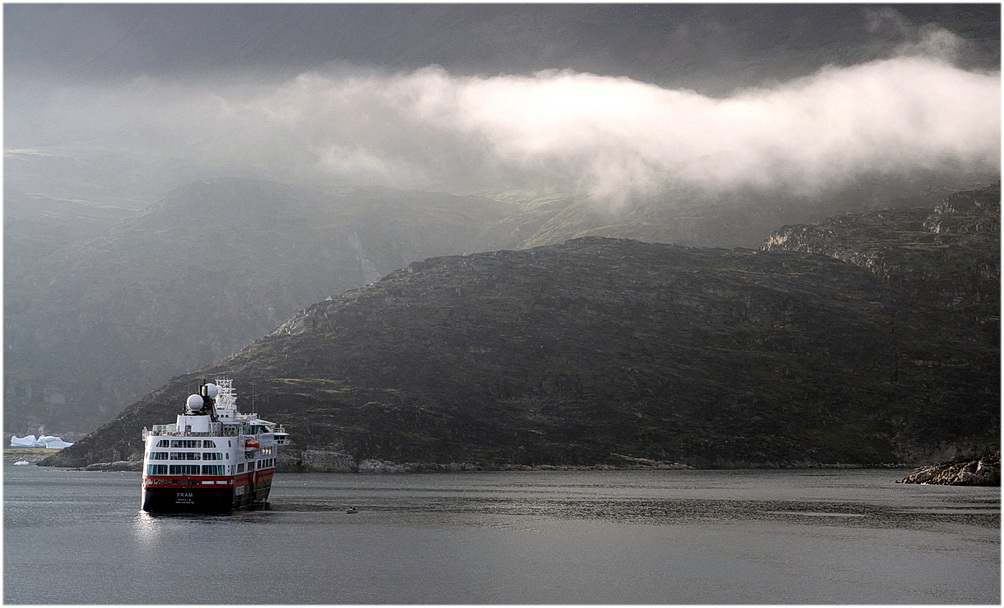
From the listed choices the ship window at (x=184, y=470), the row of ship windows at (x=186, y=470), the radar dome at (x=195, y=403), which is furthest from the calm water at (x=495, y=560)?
the radar dome at (x=195, y=403)

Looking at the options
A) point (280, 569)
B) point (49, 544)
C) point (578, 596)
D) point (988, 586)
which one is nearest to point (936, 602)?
point (988, 586)

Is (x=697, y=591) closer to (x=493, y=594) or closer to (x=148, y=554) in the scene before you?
(x=493, y=594)

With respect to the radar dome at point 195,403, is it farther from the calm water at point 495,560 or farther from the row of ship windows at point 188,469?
the calm water at point 495,560

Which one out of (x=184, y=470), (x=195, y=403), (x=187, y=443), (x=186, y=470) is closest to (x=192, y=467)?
(x=186, y=470)

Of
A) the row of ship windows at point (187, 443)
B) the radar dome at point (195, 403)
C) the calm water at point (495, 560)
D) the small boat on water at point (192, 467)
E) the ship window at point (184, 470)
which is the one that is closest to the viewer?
the calm water at point (495, 560)

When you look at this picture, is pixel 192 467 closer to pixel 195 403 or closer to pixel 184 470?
pixel 184 470

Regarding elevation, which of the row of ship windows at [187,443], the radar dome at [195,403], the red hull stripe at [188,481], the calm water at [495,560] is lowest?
the calm water at [495,560]
